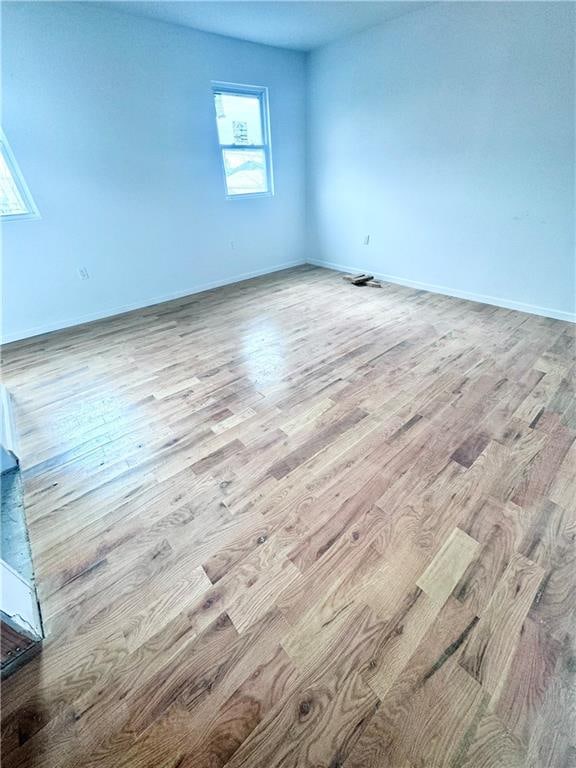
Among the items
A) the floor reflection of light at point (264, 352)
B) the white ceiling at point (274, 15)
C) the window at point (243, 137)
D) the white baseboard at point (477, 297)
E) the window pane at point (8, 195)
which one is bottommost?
the floor reflection of light at point (264, 352)

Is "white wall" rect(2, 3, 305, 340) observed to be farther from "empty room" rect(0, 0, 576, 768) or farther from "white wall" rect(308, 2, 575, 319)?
"white wall" rect(308, 2, 575, 319)

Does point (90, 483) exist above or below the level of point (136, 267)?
below

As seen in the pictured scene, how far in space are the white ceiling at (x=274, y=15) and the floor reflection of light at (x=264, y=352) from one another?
→ 2.56 meters

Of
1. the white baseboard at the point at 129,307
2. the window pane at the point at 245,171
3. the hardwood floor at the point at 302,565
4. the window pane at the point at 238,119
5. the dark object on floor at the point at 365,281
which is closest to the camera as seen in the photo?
the hardwood floor at the point at 302,565

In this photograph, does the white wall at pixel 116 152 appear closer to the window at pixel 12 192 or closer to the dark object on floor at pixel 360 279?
the window at pixel 12 192

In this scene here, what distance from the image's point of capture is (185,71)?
2.99 meters

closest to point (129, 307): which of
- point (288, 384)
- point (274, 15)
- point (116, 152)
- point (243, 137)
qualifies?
point (116, 152)

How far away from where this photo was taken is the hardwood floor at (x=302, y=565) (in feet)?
2.59

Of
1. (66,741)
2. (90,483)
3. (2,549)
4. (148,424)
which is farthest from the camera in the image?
(148,424)

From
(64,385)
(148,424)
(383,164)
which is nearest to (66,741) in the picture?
(148,424)

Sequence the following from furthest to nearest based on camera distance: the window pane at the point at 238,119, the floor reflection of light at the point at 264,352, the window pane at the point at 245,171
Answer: the window pane at the point at 245,171 → the window pane at the point at 238,119 → the floor reflection of light at the point at 264,352

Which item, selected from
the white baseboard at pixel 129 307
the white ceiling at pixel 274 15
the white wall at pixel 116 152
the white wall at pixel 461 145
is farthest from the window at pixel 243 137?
the white baseboard at pixel 129 307

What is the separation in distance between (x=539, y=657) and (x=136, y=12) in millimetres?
4644

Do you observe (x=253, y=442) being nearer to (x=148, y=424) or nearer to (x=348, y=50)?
(x=148, y=424)
